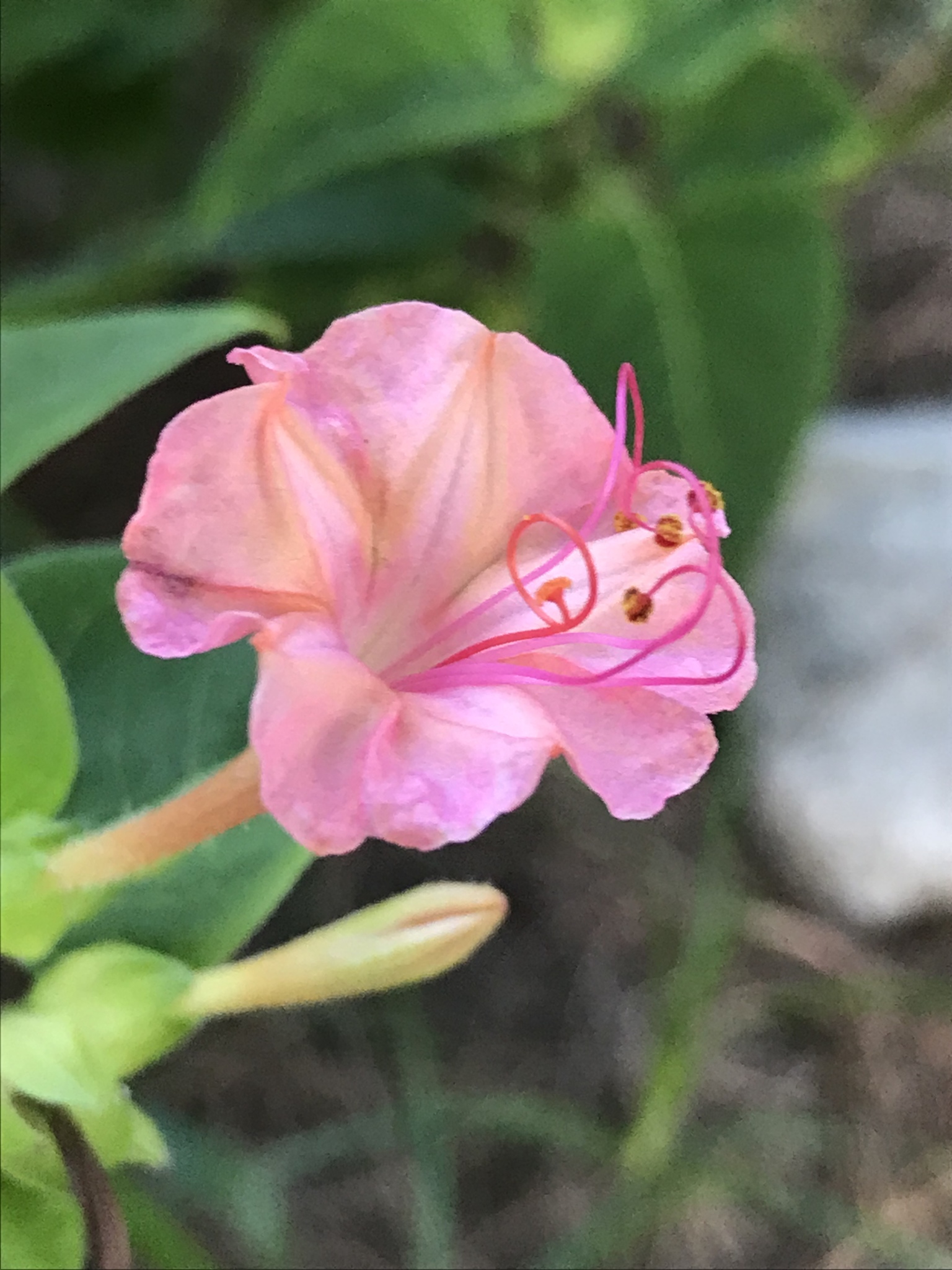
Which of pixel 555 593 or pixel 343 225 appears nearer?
pixel 555 593

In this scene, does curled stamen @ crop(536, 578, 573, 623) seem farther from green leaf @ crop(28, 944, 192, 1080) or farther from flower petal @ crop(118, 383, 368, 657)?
green leaf @ crop(28, 944, 192, 1080)

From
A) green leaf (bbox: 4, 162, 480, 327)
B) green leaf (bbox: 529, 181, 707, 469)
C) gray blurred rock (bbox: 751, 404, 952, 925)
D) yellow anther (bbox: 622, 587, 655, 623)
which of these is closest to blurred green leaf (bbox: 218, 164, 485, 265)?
green leaf (bbox: 4, 162, 480, 327)

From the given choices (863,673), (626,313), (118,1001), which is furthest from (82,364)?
(863,673)

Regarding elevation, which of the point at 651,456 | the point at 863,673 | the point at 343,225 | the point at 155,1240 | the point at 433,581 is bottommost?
the point at 863,673

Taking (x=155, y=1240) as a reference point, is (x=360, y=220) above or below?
above

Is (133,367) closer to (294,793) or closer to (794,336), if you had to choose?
(294,793)

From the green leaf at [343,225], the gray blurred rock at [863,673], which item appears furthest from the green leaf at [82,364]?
the gray blurred rock at [863,673]

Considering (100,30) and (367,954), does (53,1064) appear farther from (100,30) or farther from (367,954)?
(100,30)
